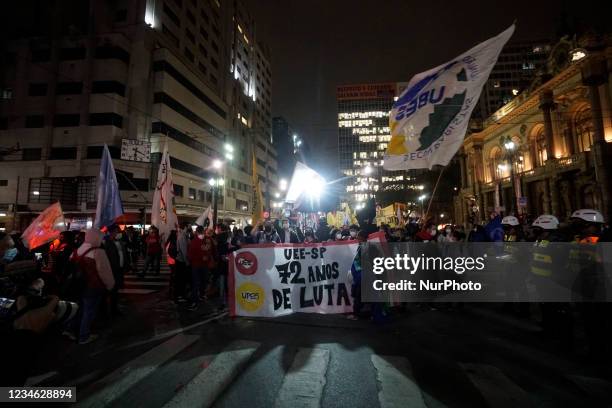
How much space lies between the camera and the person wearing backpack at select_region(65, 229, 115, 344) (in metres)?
5.50

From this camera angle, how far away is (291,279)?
6.73 meters

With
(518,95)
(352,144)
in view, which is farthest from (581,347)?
(352,144)

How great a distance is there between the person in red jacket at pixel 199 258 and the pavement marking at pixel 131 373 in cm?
250

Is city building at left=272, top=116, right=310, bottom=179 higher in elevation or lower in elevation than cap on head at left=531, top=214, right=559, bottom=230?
higher

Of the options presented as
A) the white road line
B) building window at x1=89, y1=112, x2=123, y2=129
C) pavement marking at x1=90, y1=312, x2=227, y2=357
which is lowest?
pavement marking at x1=90, y1=312, x2=227, y2=357

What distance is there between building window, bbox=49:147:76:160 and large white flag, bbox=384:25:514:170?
38.2 metres

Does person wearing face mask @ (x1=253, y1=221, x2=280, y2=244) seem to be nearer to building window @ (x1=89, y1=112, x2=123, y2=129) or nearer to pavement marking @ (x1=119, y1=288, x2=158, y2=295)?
pavement marking @ (x1=119, y1=288, x2=158, y2=295)

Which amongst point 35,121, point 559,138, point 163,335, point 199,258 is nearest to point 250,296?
point 163,335

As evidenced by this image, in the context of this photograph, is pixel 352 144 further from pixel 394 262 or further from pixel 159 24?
pixel 394 262

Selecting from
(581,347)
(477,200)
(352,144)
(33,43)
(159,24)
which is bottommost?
(581,347)

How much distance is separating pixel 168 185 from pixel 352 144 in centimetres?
13828

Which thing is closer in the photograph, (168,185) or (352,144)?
(168,185)

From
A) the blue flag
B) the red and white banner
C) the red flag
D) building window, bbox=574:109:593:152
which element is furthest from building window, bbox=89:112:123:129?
building window, bbox=574:109:593:152

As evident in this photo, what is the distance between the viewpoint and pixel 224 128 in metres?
52.4
